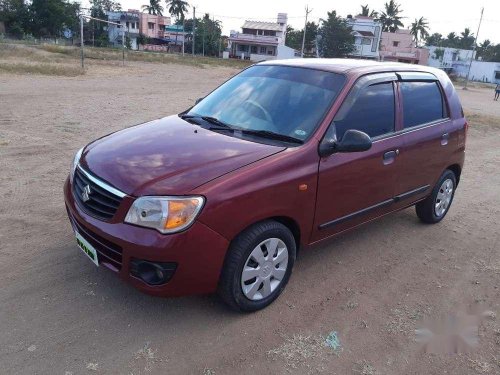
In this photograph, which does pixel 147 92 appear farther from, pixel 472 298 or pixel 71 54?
pixel 71 54

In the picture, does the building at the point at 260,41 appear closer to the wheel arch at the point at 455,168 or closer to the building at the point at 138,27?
the building at the point at 138,27

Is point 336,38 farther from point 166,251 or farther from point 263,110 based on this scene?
point 166,251

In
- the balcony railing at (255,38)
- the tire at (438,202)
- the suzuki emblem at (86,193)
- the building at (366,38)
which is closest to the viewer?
the suzuki emblem at (86,193)

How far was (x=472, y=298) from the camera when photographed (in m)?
3.65

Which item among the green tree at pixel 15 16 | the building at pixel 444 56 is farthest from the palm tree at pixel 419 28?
the green tree at pixel 15 16

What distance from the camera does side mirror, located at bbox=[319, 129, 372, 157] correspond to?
10.9 feet

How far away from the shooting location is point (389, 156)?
393cm

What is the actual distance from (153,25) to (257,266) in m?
88.9

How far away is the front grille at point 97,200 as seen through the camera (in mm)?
2866

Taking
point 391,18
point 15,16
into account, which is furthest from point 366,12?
point 15,16

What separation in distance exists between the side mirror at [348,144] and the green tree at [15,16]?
68.5 m

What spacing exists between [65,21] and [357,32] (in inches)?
1689

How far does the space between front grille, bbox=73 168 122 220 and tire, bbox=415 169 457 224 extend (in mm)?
3497

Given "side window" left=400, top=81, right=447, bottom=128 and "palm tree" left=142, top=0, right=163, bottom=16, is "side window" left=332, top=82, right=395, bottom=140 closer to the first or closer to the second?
"side window" left=400, top=81, right=447, bottom=128
